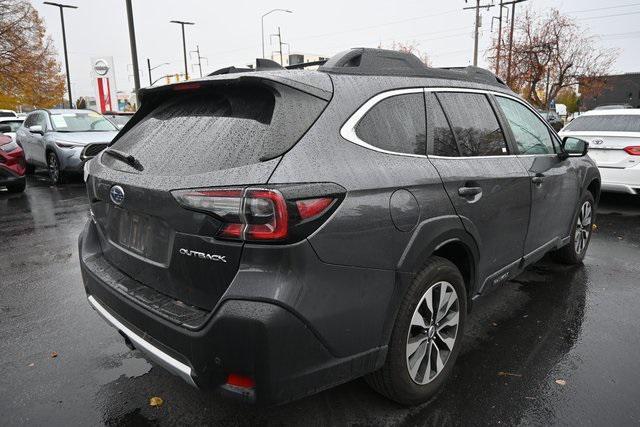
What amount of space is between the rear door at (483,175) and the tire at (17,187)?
9902mm

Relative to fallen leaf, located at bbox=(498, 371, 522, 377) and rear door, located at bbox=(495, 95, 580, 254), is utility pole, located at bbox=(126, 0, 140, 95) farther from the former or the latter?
fallen leaf, located at bbox=(498, 371, 522, 377)

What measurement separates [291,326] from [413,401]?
1.08m

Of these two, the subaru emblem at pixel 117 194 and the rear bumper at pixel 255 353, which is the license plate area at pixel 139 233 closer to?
the subaru emblem at pixel 117 194

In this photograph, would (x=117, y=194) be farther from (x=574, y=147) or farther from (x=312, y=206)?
(x=574, y=147)

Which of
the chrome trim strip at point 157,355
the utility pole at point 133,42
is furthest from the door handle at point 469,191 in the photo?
the utility pole at point 133,42

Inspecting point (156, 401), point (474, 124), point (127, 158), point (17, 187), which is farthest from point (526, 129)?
point (17, 187)

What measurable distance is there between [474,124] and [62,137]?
419 inches

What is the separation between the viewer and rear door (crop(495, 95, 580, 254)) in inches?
143

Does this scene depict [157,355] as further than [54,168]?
No

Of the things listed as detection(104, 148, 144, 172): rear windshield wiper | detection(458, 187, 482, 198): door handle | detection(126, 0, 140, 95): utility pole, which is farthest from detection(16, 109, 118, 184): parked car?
detection(458, 187, 482, 198): door handle

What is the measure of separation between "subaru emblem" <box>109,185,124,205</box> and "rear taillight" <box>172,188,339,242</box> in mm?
696

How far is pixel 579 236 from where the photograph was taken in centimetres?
498

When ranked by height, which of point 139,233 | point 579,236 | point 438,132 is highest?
point 438,132

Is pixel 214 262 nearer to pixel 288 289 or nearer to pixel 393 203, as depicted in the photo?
pixel 288 289
